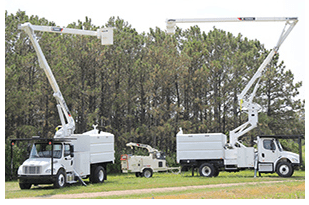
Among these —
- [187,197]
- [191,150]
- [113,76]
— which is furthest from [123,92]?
[187,197]

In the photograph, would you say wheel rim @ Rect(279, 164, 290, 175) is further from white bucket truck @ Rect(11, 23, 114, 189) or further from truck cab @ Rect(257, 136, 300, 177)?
white bucket truck @ Rect(11, 23, 114, 189)

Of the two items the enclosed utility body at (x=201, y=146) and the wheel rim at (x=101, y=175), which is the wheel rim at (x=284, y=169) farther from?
the wheel rim at (x=101, y=175)

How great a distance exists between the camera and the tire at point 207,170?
25.3m

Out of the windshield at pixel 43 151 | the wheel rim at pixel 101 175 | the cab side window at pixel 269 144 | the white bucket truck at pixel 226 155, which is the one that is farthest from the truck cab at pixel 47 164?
the cab side window at pixel 269 144

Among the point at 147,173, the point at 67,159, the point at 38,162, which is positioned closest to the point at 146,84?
the point at 147,173

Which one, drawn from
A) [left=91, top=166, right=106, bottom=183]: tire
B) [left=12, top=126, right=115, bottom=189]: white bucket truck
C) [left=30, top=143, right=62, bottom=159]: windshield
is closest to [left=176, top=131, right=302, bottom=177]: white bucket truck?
[left=12, top=126, right=115, bottom=189]: white bucket truck

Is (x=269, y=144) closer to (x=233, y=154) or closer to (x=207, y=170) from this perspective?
(x=233, y=154)

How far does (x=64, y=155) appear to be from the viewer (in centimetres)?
1980

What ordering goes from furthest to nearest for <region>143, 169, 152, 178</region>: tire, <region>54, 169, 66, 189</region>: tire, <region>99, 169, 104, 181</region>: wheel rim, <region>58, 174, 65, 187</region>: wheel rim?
<region>143, 169, 152, 178</region>: tire → <region>99, 169, 104, 181</region>: wheel rim → <region>58, 174, 65, 187</region>: wheel rim → <region>54, 169, 66, 189</region>: tire

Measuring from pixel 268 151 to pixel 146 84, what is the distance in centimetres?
1532

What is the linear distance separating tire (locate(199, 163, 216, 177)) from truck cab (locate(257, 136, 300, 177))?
2876 mm

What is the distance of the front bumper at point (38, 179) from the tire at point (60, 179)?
22cm

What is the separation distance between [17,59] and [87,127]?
28.6 ft

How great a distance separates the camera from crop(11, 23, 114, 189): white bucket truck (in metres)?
18.5
